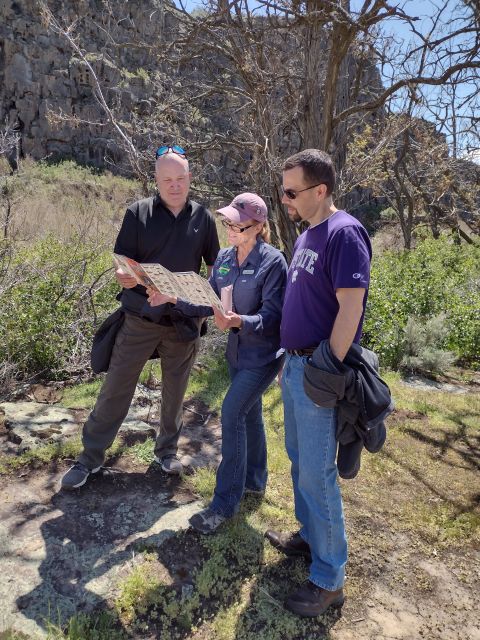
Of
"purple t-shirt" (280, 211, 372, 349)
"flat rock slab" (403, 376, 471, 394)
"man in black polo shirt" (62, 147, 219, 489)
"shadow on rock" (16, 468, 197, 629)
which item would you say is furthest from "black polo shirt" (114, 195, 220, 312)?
"flat rock slab" (403, 376, 471, 394)

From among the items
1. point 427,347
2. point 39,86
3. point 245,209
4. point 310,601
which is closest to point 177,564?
point 310,601

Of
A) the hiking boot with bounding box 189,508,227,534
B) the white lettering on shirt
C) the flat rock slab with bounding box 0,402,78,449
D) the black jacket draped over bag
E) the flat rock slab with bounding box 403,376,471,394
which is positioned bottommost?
the flat rock slab with bounding box 0,402,78,449

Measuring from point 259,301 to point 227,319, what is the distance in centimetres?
29

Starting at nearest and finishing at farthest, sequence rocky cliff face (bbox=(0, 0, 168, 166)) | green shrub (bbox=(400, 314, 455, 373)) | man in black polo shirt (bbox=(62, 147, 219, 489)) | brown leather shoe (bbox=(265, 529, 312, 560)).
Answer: brown leather shoe (bbox=(265, 529, 312, 560)), man in black polo shirt (bbox=(62, 147, 219, 489)), green shrub (bbox=(400, 314, 455, 373)), rocky cliff face (bbox=(0, 0, 168, 166))

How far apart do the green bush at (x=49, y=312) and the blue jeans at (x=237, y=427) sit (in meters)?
2.77

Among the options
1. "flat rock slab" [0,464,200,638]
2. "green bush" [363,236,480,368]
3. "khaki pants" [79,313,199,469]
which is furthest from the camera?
"green bush" [363,236,480,368]

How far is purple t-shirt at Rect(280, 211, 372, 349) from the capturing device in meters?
2.05

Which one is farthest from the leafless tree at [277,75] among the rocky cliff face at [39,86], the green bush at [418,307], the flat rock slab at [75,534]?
the rocky cliff face at [39,86]

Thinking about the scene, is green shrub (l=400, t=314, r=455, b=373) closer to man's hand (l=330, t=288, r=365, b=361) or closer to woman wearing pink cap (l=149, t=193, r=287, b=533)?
woman wearing pink cap (l=149, t=193, r=287, b=533)

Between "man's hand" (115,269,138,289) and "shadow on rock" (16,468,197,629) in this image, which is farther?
"man's hand" (115,269,138,289)

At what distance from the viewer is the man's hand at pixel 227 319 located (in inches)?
103

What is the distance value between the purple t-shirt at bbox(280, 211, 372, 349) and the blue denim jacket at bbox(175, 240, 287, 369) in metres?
0.31

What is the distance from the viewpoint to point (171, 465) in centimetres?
349

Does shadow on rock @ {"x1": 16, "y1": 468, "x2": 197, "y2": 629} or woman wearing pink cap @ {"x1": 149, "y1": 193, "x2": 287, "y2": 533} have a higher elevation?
woman wearing pink cap @ {"x1": 149, "y1": 193, "x2": 287, "y2": 533}
